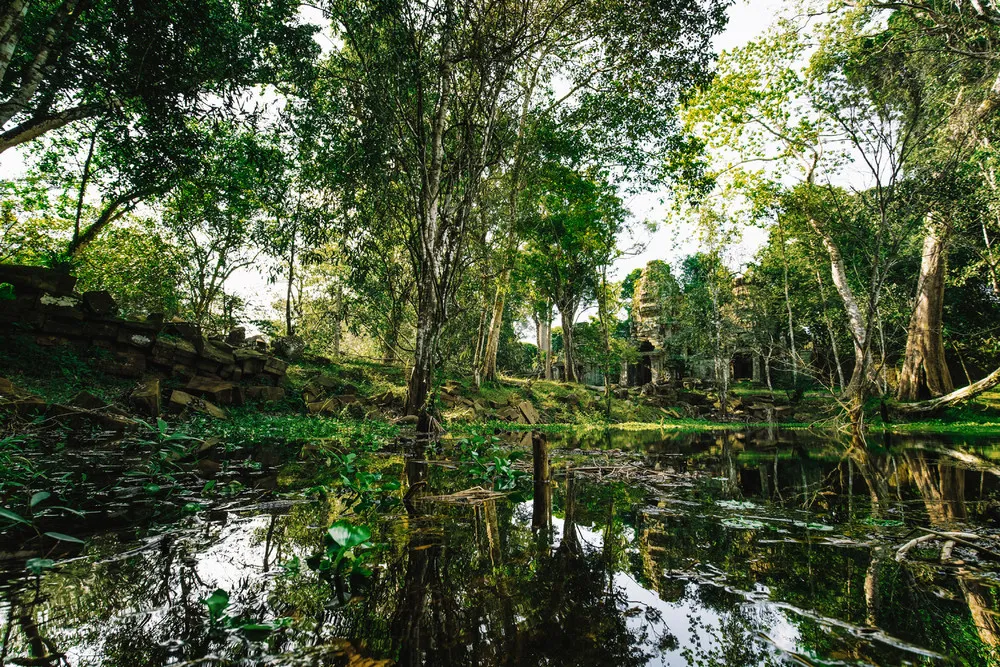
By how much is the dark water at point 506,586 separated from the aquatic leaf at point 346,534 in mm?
294

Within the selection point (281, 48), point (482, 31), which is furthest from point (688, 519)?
point (281, 48)

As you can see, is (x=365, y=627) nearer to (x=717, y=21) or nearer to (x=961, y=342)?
(x=717, y=21)

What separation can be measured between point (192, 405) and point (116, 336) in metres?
3.22

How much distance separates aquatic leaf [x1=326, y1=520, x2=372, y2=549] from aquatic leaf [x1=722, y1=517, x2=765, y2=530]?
2651 millimetres

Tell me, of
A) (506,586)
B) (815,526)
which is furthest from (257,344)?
(815,526)

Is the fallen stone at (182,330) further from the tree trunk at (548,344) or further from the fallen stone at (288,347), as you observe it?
the tree trunk at (548,344)

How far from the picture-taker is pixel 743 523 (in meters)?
3.05

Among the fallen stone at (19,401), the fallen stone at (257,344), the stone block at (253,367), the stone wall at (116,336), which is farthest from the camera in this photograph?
the fallen stone at (257,344)

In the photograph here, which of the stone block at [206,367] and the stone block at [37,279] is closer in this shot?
the stone block at [37,279]

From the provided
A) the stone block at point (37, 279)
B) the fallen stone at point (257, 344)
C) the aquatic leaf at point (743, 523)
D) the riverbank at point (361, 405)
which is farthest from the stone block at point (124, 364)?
the aquatic leaf at point (743, 523)

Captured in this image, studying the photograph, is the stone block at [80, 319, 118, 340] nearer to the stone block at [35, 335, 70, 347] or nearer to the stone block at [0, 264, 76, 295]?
the stone block at [35, 335, 70, 347]

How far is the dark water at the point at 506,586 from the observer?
136 cm

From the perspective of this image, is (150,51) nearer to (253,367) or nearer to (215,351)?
(215,351)

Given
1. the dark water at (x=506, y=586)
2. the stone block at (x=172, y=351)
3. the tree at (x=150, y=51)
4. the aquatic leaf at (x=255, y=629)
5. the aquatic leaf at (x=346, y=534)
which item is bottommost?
the dark water at (x=506, y=586)
